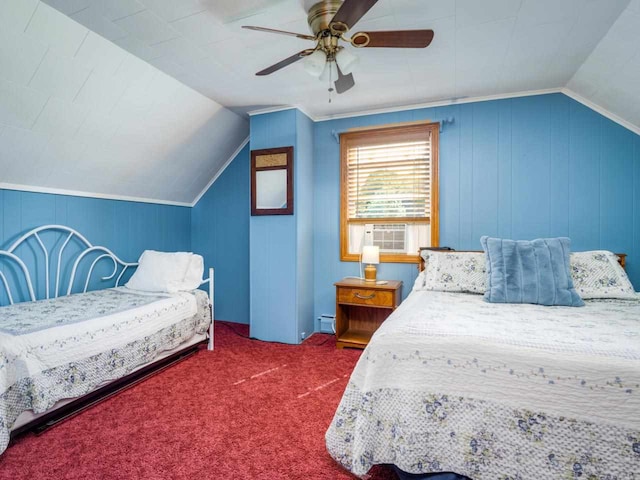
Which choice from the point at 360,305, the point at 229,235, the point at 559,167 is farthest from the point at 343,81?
the point at 229,235

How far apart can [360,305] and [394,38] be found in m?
2.16

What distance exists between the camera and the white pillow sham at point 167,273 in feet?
9.50

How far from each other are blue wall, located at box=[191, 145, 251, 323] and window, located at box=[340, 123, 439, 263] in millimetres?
1245

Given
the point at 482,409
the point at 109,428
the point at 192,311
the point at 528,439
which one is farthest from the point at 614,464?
the point at 192,311

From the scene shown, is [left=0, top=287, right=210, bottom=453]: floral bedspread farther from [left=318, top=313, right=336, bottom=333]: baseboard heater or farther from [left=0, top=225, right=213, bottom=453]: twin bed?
[left=318, top=313, right=336, bottom=333]: baseboard heater

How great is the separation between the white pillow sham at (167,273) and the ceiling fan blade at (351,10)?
2389 millimetres

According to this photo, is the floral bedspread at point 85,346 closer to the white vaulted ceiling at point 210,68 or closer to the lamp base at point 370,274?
the white vaulted ceiling at point 210,68

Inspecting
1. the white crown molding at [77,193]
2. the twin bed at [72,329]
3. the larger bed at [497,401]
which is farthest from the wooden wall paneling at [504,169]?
the white crown molding at [77,193]

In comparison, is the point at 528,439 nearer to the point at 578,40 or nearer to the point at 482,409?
the point at 482,409

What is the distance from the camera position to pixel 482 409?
4.07 ft

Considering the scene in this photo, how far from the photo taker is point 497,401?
122 centimetres

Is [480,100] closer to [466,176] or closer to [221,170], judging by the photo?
[466,176]

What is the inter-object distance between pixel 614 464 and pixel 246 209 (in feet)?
11.7

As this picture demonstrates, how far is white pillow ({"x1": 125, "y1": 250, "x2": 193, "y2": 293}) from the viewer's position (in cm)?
289
